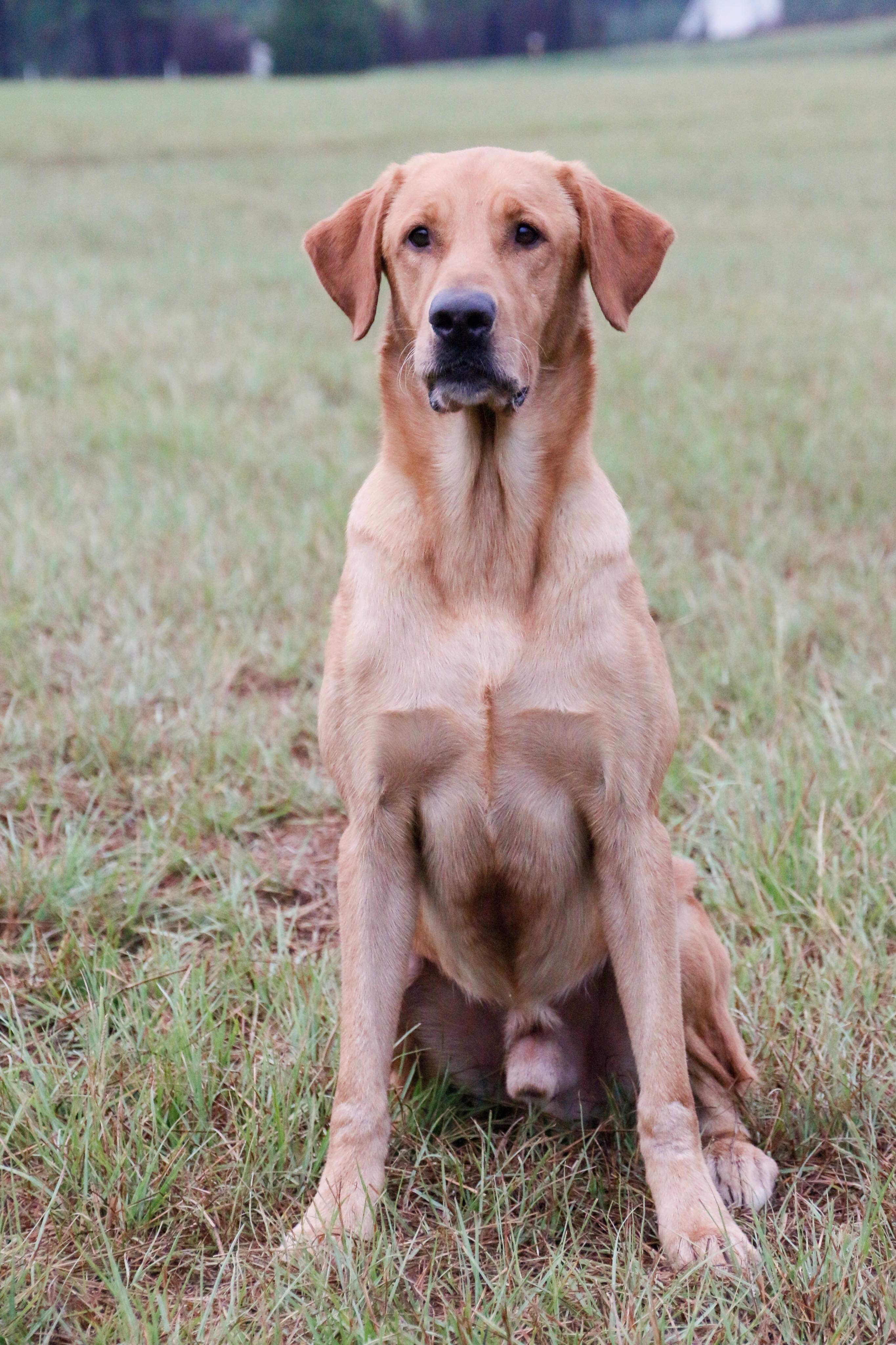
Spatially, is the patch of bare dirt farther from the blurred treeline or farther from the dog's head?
the blurred treeline

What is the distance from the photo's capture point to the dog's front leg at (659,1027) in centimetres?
191

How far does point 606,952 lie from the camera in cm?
224

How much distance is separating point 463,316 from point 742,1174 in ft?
4.64

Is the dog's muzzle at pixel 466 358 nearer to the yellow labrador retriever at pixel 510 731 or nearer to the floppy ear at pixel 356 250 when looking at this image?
the yellow labrador retriever at pixel 510 731

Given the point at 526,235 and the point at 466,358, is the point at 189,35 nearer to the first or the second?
the point at 526,235

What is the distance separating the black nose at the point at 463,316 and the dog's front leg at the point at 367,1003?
76 cm

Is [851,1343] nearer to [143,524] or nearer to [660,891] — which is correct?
[660,891]

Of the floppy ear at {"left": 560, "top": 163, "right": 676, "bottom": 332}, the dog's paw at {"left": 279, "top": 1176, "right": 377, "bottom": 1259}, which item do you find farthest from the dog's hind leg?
the floppy ear at {"left": 560, "top": 163, "right": 676, "bottom": 332}

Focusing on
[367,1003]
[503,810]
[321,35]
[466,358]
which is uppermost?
[466,358]

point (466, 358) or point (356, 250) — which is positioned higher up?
point (356, 250)

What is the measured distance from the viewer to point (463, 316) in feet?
6.83

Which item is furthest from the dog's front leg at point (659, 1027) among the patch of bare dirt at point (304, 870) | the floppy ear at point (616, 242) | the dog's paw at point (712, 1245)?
the floppy ear at point (616, 242)

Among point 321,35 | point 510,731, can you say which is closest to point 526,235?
point 510,731

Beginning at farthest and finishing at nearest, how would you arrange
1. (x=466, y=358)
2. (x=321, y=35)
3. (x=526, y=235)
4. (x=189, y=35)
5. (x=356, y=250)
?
1. (x=189, y=35)
2. (x=321, y=35)
3. (x=356, y=250)
4. (x=526, y=235)
5. (x=466, y=358)
